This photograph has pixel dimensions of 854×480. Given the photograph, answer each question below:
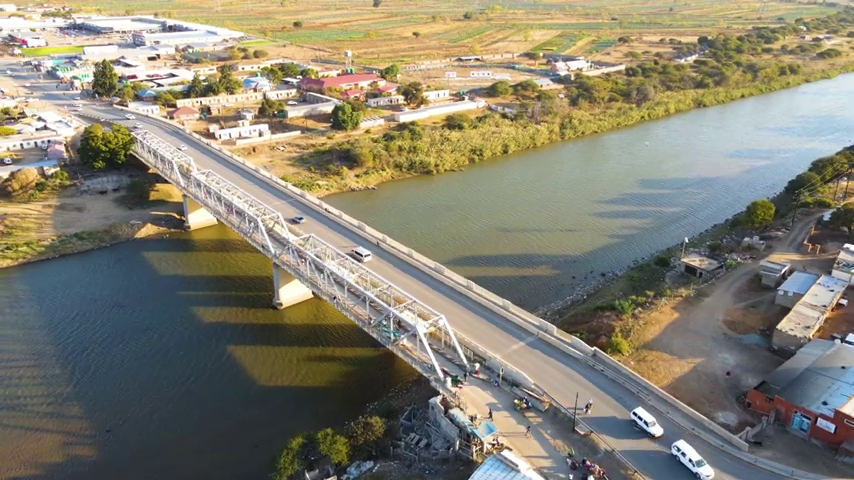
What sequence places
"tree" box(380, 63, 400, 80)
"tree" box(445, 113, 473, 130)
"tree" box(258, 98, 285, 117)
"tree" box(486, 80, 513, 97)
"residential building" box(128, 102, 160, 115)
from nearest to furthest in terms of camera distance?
1. "tree" box(445, 113, 473, 130)
2. "residential building" box(128, 102, 160, 115)
3. "tree" box(258, 98, 285, 117)
4. "tree" box(486, 80, 513, 97)
5. "tree" box(380, 63, 400, 80)

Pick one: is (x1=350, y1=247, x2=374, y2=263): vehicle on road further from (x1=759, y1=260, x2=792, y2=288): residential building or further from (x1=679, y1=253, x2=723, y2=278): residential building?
(x1=759, y1=260, x2=792, y2=288): residential building

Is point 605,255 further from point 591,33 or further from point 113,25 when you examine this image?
point 113,25

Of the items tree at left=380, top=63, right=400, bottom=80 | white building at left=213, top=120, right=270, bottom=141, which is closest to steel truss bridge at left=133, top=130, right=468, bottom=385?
white building at left=213, top=120, right=270, bottom=141

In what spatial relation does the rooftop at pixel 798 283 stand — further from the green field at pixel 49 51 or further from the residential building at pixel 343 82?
the green field at pixel 49 51

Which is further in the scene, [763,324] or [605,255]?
[605,255]

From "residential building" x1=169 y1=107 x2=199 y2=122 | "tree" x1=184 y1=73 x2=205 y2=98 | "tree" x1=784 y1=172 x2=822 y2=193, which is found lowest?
"tree" x1=784 y1=172 x2=822 y2=193

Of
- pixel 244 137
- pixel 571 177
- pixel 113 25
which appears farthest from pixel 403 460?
pixel 113 25

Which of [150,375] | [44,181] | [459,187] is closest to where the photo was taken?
[150,375]
